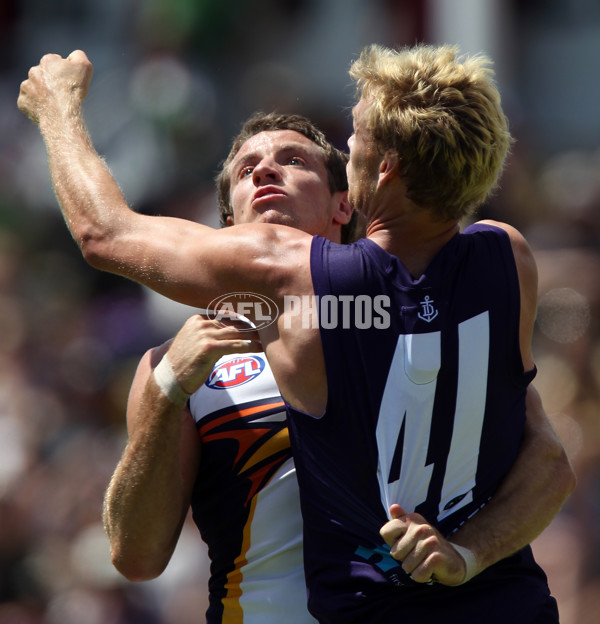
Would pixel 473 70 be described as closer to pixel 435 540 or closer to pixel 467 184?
pixel 467 184

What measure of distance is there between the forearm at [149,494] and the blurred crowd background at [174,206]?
2816mm

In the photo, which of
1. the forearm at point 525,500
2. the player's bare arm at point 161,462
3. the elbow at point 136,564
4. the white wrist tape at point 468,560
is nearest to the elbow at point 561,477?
the forearm at point 525,500

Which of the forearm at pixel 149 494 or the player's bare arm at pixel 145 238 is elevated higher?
the player's bare arm at pixel 145 238

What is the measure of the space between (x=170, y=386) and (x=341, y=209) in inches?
45.9

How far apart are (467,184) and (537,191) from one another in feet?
15.2

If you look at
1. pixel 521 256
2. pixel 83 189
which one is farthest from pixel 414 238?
pixel 83 189

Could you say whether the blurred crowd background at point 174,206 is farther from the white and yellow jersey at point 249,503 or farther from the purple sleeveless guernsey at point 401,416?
the purple sleeveless guernsey at point 401,416

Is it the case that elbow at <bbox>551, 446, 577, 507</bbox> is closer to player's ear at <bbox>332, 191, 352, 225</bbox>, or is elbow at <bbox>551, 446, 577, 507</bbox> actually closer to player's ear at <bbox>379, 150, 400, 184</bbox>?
player's ear at <bbox>379, 150, 400, 184</bbox>

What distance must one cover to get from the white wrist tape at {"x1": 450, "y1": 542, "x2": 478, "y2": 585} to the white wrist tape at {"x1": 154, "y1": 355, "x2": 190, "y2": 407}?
2.90ft

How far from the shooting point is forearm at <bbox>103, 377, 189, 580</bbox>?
283 centimetres

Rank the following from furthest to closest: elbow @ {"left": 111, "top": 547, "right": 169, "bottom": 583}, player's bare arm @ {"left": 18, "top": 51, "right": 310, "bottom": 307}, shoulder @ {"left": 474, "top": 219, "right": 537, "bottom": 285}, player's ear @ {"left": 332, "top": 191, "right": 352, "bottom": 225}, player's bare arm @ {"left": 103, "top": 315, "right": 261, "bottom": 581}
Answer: player's ear @ {"left": 332, "top": 191, "right": 352, "bottom": 225}, elbow @ {"left": 111, "top": 547, "right": 169, "bottom": 583}, player's bare arm @ {"left": 103, "top": 315, "right": 261, "bottom": 581}, shoulder @ {"left": 474, "top": 219, "right": 537, "bottom": 285}, player's bare arm @ {"left": 18, "top": 51, "right": 310, "bottom": 307}

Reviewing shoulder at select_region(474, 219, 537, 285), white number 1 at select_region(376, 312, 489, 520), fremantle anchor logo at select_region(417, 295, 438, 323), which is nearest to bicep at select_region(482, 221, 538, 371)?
shoulder at select_region(474, 219, 537, 285)

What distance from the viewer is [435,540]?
7.67 ft

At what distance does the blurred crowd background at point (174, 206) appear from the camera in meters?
5.83
